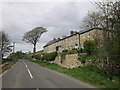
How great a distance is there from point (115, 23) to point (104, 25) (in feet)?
4.09

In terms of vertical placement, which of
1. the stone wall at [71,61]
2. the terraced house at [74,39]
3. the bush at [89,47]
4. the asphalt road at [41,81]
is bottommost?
the asphalt road at [41,81]

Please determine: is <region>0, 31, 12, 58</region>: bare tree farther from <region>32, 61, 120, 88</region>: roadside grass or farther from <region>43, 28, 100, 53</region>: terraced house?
<region>32, 61, 120, 88</region>: roadside grass

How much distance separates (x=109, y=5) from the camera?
1880 cm

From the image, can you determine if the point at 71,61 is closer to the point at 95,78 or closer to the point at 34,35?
the point at 95,78

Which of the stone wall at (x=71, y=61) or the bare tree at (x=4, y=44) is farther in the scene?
the bare tree at (x=4, y=44)

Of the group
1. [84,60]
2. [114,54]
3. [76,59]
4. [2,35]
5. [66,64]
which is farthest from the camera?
[2,35]

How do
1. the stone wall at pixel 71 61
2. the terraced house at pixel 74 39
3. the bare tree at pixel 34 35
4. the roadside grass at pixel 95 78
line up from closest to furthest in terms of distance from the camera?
the roadside grass at pixel 95 78 < the stone wall at pixel 71 61 < the terraced house at pixel 74 39 < the bare tree at pixel 34 35

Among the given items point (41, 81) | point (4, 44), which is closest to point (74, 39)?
point (4, 44)

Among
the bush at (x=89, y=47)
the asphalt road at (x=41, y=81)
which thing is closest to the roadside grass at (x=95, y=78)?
the asphalt road at (x=41, y=81)

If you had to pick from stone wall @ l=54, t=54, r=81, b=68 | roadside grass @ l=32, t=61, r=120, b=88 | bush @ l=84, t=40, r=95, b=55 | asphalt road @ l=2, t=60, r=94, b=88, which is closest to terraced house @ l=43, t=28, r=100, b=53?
stone wall @ l=54, t=54, r=81, b=68

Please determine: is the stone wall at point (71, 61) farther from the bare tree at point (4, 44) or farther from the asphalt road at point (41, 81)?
the bare tree at point (4, 44)

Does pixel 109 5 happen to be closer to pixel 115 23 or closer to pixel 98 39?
pixel 115 23

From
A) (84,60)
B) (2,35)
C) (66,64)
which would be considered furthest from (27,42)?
(84,60)

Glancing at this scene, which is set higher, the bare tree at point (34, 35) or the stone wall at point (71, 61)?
the bare tree at point (34, 35)
